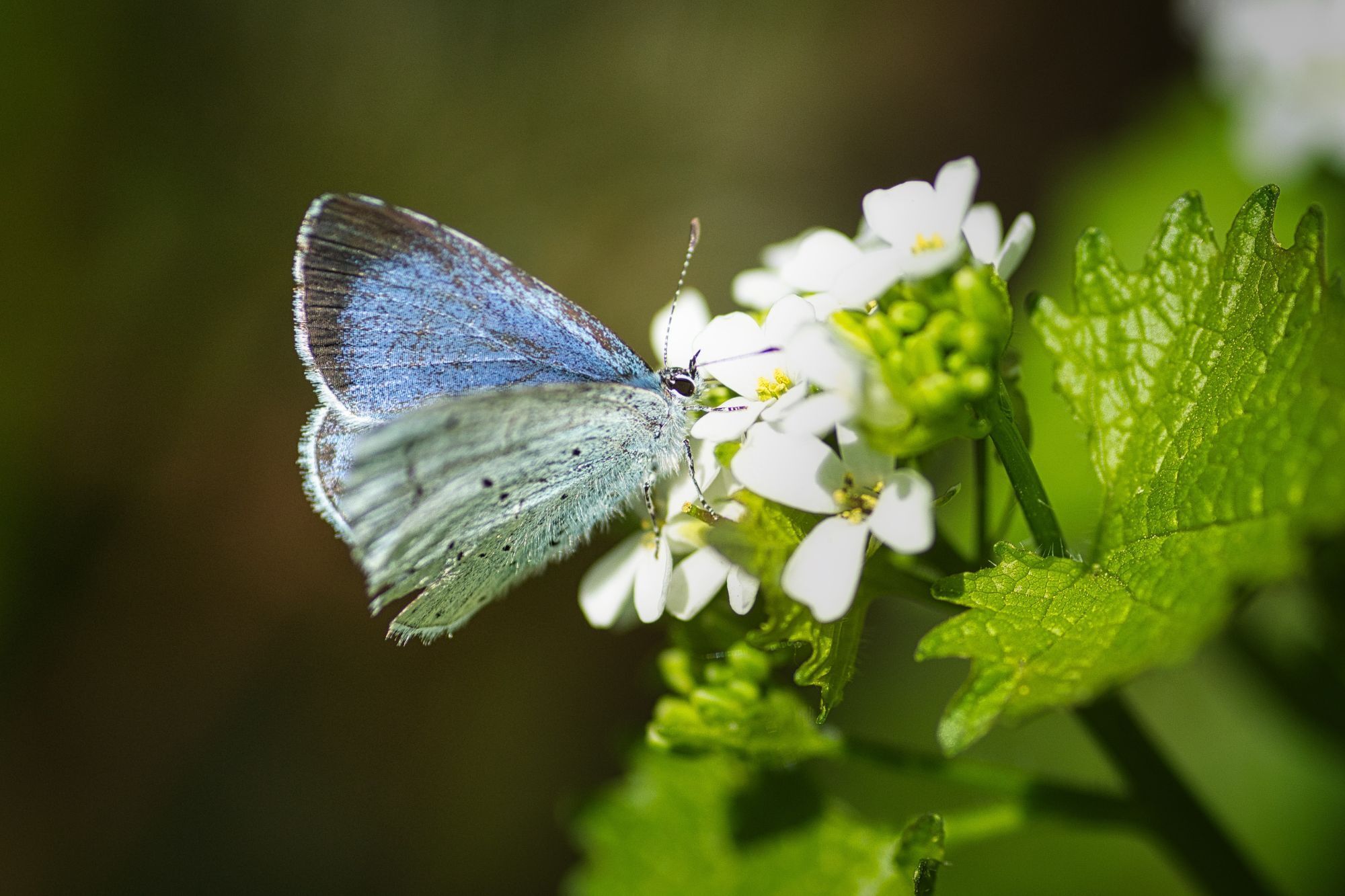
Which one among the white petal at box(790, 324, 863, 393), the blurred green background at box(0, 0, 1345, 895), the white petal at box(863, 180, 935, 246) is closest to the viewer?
the white petal at box(790, 324, 863, 393)

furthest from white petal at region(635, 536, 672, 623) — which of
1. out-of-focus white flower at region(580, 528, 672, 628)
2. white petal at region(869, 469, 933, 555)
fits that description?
white petal at region(869, 469, 933, 555)

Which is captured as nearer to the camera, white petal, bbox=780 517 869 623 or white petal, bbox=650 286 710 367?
white petal, bbox=780 517 869 623

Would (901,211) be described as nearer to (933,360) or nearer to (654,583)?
(933,360)

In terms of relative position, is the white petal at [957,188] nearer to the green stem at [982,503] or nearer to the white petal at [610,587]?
the green stem at [982,503]

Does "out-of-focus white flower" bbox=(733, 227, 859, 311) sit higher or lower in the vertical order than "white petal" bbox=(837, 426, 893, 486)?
higher

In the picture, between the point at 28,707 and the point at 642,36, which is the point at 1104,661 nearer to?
the point at 28,707

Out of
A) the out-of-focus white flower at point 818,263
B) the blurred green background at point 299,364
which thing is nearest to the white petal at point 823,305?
the out-of-focus white flower at point 818,263

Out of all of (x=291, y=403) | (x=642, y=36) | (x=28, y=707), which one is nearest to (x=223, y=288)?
(x=291, y=403)

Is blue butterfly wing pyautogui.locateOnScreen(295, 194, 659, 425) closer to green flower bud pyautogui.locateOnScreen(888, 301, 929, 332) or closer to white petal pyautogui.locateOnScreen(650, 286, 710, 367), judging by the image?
white petal pyautogui.locateOnScreen(650, 286, 710, 367)
